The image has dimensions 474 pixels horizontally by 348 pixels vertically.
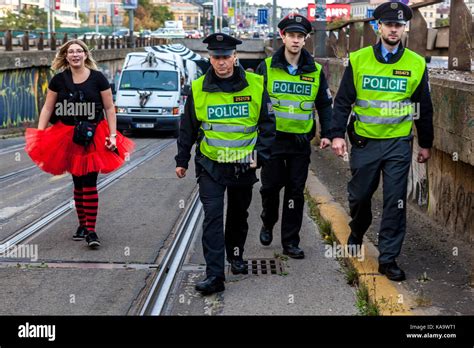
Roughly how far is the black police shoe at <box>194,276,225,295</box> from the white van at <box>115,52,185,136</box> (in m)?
16.9

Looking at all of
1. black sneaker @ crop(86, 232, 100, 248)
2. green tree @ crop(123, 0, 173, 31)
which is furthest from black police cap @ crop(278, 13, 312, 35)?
green tree @ crop(123, 0, 173, 31)

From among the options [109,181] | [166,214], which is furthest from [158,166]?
[166,214]

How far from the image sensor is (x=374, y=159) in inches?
263

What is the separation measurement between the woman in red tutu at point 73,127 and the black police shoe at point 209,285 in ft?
5.79

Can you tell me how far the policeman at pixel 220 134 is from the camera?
6.46m

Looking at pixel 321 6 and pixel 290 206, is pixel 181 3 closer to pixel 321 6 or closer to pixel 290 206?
pixel 321 6

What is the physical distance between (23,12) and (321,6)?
222 ft

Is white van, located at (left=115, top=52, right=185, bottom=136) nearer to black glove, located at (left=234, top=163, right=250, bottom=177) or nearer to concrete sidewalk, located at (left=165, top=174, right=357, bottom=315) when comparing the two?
concrete sidewalk, located at (left=165, top=174, right=357, bottom=315)

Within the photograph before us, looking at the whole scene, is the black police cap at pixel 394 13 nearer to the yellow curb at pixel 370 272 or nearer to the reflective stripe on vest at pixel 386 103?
the reflective stripe on vest at pixel 386 103

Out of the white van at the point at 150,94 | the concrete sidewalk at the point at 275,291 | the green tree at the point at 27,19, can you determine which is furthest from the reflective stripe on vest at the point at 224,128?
the green tree at the point at 27,19

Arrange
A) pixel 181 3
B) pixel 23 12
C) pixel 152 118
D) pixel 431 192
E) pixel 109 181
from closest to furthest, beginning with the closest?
pixel 431 192, pixel 109 181, pixel 152 118, pixel 23 12, pixel 181 3

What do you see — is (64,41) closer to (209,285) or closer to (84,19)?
(209,285)

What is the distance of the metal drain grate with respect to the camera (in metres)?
7.21

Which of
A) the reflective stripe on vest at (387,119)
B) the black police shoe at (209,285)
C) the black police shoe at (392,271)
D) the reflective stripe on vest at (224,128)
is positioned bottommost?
the black police shoe at (209,285)
